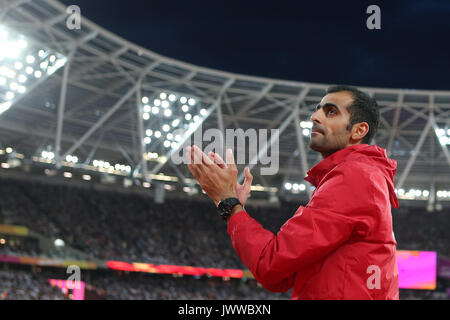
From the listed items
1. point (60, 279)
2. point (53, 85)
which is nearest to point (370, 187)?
point (53, 85)

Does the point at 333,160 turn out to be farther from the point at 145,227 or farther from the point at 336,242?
the point at 145,227

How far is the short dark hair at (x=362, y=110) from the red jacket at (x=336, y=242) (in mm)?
296

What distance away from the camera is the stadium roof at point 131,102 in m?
22.9

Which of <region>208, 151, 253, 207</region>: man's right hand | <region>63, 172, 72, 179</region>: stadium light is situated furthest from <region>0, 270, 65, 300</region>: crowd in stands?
<region>208, 151, 253, 207</region>: man's right hand

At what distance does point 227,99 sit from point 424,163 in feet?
49.8

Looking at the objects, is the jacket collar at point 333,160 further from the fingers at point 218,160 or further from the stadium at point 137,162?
the stadium at point 137,162

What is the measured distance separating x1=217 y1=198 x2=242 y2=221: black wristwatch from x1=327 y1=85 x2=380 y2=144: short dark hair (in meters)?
0.51

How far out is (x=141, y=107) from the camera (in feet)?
86.8

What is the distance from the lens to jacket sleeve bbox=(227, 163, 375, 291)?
149 centimetres

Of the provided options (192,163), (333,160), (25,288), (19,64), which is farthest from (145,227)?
(333,160)

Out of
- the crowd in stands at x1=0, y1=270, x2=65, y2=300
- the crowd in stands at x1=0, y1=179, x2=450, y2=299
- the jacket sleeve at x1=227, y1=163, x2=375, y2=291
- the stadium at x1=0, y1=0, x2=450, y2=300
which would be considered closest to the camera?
the jacket sleeve at x1=227, y1=163, x2=375, y2=291

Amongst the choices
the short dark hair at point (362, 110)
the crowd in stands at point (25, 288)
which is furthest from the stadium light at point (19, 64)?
the short dark hair at point (362, 110)

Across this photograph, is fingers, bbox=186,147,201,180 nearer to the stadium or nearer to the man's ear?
the man's ear
